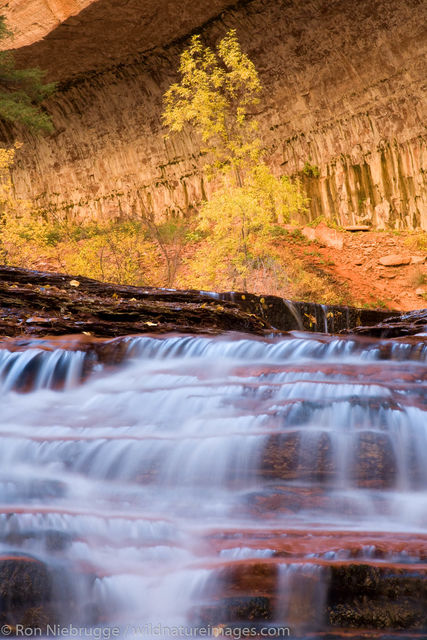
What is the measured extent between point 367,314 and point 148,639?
8.47m

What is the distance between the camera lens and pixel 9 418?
3.73 meters

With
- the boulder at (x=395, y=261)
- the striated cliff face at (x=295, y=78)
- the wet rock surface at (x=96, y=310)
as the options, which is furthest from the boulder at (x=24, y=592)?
the striated cliff face at (x=295, y=78)

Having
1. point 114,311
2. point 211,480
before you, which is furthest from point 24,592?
point 114,311

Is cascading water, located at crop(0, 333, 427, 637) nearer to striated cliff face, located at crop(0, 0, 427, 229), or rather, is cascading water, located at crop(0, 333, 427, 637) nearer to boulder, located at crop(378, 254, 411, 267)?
boulder, located at crop(378, 254, 411, 267)

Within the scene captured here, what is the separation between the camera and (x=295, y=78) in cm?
1967

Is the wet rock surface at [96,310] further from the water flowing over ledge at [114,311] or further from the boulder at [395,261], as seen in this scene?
the boulder at [395,261]

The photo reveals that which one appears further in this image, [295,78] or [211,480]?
[295,78]

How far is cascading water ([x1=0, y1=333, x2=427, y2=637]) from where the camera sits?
219 centimetres

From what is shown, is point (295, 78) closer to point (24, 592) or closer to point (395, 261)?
point (395, 261)

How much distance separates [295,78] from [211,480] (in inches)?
753

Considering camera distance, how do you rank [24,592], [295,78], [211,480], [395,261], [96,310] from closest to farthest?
[24,592] → [211,480] → [96,310] → [395,261] → [295,78]

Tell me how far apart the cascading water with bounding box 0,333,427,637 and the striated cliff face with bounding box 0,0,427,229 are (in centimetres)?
1518

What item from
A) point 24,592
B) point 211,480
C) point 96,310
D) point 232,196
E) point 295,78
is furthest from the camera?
point 295,78

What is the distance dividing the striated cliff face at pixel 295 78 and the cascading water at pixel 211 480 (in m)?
15.2
